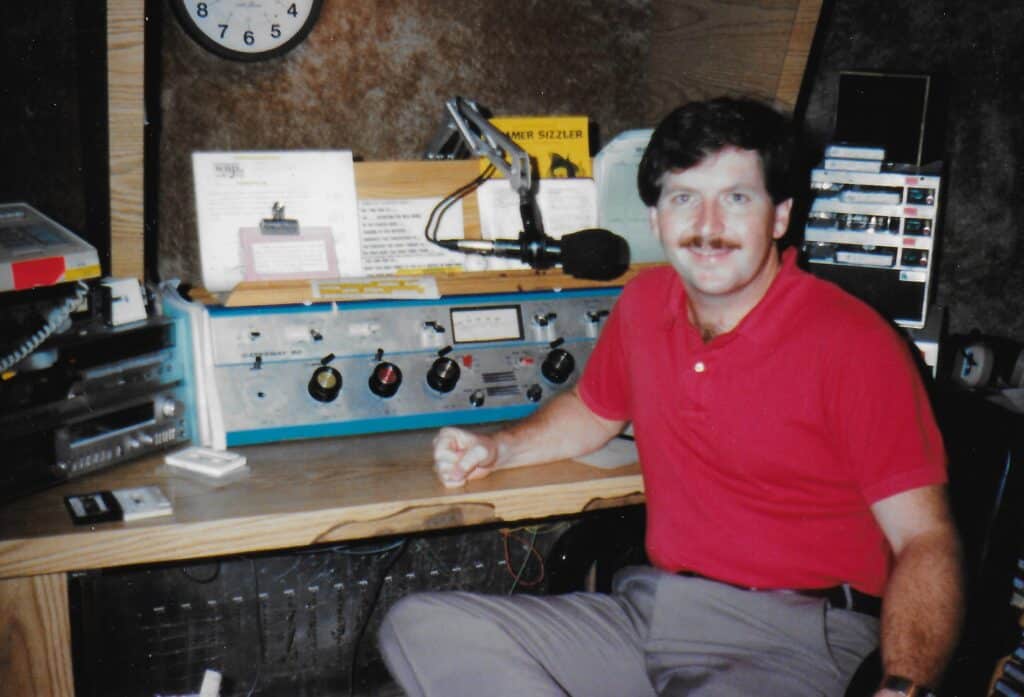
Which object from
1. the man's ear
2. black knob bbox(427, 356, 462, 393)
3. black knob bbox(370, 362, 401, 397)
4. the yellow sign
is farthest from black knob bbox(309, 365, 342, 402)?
the man's ear

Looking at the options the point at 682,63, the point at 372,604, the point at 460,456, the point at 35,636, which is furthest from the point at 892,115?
the point at 35,636

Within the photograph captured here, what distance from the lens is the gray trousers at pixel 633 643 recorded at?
1.31 meters

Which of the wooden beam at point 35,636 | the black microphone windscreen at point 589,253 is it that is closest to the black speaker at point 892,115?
the black microphone windscreen at point 589,253

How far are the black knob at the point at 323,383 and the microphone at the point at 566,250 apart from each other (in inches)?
15.4

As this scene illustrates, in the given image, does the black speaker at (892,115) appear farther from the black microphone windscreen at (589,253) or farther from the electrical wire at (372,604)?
the electrical wire at (372,604)

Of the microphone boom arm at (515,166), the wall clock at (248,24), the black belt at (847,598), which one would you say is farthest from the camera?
the wall clock at (248,24)

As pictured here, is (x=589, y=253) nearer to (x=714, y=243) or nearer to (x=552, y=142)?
(x=714, y=243)

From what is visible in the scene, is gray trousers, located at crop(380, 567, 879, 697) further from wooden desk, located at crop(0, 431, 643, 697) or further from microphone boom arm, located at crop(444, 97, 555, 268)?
microphone boom arm, located at crop(444, 97, 555, 268)

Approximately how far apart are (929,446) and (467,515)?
0.74 m

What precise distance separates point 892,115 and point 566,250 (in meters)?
0.94

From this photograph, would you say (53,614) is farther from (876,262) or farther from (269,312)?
(876,262)

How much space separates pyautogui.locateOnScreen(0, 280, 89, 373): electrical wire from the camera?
Result: 1.31m

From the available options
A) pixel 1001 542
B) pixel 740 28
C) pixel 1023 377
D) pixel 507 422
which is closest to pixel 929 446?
pixel 1001 542

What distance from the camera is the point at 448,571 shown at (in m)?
2.43
